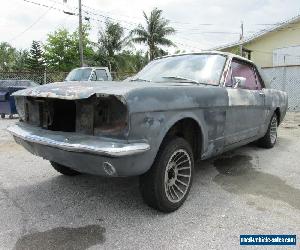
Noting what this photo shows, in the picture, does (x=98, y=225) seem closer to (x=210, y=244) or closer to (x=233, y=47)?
(x=210, y=244)

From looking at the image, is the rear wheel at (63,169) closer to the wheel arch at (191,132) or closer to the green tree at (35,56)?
the wheel arch at (191,132)

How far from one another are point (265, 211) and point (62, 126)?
7.20 feet

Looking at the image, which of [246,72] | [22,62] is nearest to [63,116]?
[246,72]

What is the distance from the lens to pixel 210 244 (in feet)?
9.94

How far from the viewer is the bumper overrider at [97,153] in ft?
9.96

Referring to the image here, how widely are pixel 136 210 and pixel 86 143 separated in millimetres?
983

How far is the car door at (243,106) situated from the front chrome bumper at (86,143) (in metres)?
1.85

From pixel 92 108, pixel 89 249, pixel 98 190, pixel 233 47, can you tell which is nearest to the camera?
pixel 89 249

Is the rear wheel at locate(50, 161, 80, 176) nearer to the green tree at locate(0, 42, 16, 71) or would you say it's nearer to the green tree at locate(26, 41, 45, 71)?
the green tree at locate(26, 41, 45, 71)

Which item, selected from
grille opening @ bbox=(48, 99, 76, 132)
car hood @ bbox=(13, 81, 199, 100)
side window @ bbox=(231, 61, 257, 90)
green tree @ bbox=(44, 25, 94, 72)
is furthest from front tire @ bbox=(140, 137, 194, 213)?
green tree @ bbox=(44, 25, 94, 72)

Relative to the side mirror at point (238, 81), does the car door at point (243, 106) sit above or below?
below

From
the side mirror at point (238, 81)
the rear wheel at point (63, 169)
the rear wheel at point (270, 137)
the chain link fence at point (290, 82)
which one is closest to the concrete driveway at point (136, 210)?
the rear wheel at point (63, 169)

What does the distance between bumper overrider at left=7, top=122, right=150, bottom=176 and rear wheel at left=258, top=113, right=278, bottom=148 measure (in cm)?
389

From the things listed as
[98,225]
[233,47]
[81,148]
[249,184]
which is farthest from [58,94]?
[233,47]
